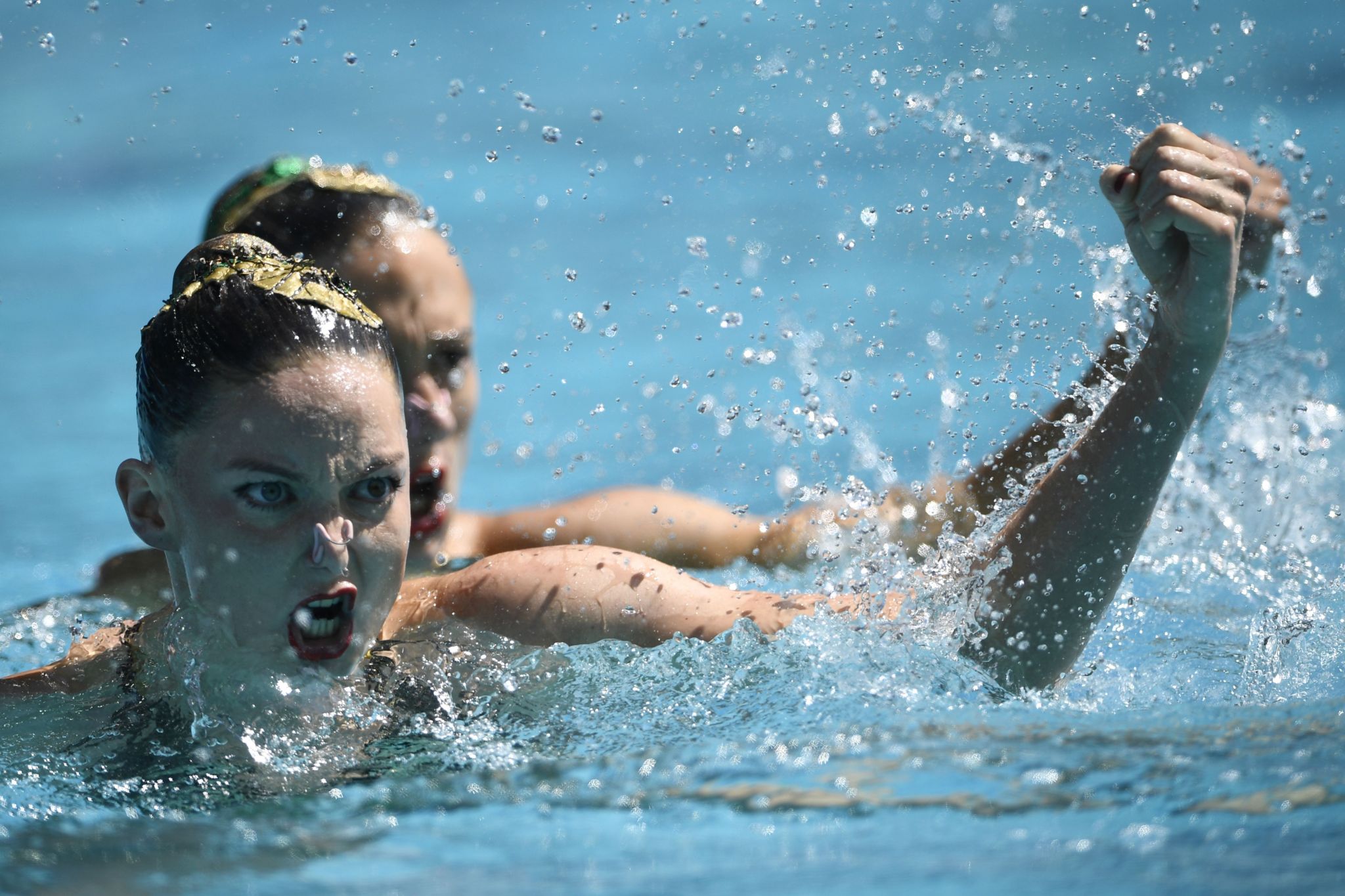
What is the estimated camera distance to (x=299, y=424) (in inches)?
77.8

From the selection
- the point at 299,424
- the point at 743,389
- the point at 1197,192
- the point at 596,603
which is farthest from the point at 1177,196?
the point at 743,389

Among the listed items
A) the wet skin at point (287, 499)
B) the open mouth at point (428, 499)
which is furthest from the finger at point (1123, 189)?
the open mouth at point (428, 499)

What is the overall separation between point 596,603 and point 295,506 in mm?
528

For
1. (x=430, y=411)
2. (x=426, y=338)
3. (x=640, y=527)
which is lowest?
(x=640, y=527)

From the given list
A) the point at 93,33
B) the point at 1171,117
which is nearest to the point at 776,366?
the point at 1171,117

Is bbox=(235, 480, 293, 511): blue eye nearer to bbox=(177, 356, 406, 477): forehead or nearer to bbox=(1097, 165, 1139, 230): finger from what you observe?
bbox=(177, 356, 406, 477): forehead

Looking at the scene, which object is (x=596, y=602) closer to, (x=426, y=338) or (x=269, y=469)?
(x=269, y=469)

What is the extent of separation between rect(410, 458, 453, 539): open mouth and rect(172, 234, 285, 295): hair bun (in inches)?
27.4

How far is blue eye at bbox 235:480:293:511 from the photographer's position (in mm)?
1983

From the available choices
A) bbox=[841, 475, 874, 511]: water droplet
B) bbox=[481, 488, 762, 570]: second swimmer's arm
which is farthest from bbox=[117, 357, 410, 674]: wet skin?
bbox=[481, 488, 762, 570]: second swimmer's arm

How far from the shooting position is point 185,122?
21.8ft

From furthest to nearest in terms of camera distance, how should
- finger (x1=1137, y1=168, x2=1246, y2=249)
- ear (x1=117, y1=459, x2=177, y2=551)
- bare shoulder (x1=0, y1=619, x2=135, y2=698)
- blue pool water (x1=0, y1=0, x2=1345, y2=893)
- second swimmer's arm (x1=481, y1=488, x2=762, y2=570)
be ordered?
1. second swimmer's arm (x1=481, y1=488, x2=762, y2=570)
2. bare shoulder (x1=0, y1=619, x2=135, y2=698)
3. ear (x1=117, y1=459, x2=177, y2=551)
4. finger (x1=1137, y1=168, x2=1246, y2=249)
5. blue pool water (x1=0, y1=0, x2=1345, y2=893)

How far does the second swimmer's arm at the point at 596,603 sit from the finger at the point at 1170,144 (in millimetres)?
835

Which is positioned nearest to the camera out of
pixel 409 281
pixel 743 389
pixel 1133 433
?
pixel 1133 433
